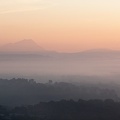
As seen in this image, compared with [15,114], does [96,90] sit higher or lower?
higher

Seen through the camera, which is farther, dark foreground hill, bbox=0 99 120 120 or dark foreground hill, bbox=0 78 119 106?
dark foreground hill, bbox=0 78 119 106

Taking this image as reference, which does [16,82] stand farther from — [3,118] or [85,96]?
[3,118]

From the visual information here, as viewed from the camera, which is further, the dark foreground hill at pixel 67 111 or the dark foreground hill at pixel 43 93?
the dark foreground hill at pixel 43 93

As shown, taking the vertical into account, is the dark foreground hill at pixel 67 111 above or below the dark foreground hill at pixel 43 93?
below

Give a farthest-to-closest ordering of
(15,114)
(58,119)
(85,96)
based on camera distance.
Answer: (85,96), (15,114), (58,119)

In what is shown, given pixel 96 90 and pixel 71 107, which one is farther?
pixel 96 90


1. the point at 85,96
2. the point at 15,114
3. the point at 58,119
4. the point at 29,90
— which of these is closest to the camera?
the point at 58,119

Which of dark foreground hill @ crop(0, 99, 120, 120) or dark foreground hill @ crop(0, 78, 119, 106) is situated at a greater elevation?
dark foreground hill @ crop(0, 78, 119, 106)

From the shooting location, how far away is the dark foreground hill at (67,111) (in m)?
52.8

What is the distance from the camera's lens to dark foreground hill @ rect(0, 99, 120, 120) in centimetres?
5278

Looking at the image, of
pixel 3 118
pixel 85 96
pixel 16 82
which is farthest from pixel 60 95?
pixel 3 118

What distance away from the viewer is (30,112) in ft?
183

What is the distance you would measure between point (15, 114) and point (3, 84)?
21.9m

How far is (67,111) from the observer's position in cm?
5444
